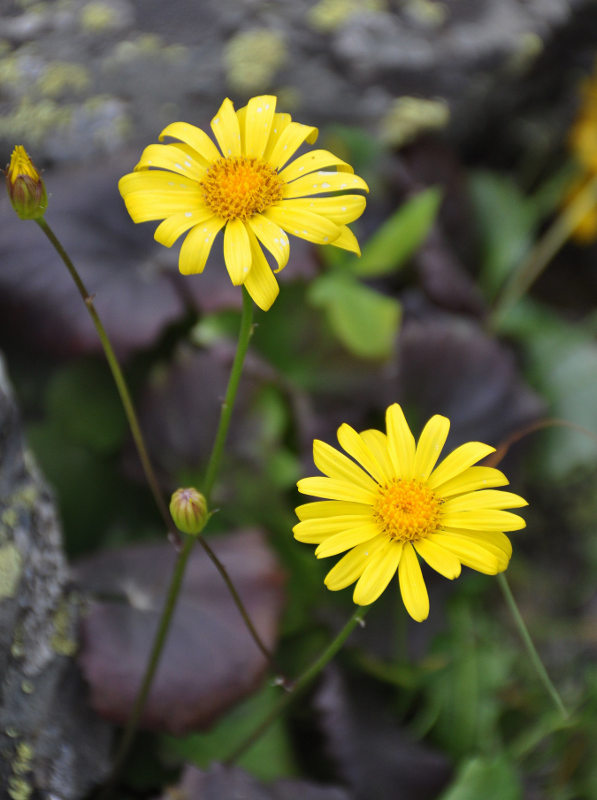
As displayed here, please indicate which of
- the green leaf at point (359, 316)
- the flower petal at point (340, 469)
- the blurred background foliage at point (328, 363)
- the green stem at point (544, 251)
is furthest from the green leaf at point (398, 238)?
the flower petal at point (340, 469)

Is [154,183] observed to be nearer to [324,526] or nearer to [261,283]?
[261,283]

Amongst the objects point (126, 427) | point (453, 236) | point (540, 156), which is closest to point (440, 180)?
point (453, 236)

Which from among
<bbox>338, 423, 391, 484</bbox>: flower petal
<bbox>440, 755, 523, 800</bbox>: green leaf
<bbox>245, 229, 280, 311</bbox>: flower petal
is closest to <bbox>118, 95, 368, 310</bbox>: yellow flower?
<bbox>245, 229, 280, 311</bbox>: flower petal

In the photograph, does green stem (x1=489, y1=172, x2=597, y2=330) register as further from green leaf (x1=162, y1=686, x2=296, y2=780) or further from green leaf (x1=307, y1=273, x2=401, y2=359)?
green leaf (x1=162, y1=686, x2=296, y2=780)

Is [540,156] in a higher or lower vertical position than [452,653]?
higher

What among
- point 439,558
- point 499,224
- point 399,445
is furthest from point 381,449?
point 499,224

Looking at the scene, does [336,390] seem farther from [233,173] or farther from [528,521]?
[233,173]
